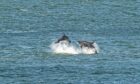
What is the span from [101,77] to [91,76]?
0.54 meters

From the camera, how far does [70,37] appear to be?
Answer: 2130 inches

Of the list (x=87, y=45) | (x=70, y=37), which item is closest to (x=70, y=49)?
(x=87, y=45)

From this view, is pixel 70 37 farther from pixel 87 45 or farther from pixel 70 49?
pixel 87 45

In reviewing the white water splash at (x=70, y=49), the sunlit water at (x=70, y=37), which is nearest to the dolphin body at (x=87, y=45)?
the white water splash at (x=70, y=49)

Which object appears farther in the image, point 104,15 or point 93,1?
point 93,1

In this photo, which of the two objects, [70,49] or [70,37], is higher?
[70,49]

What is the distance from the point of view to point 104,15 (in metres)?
65.3

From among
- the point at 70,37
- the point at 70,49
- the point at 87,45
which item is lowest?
the point at 70,37

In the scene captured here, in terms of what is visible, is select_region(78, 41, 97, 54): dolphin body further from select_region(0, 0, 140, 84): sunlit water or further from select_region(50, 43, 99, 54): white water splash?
select_region(0, 0, 140, 84): sunlit water

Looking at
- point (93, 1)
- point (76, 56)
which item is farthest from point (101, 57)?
point (93, 1)

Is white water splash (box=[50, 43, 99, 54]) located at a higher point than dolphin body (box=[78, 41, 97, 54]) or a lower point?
lower

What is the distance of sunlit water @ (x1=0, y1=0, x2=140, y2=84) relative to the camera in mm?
40844

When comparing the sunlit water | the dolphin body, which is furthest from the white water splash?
the sunlit water

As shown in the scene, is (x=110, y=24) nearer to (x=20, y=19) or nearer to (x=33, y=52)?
(x=20, y=19)
